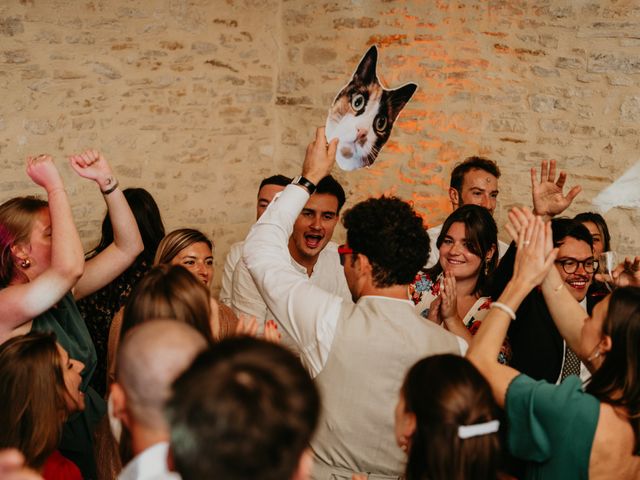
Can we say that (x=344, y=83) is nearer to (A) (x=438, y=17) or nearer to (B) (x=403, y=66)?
(B) (x=403, y=66)

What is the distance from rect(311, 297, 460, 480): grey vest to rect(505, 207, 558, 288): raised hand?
33cm

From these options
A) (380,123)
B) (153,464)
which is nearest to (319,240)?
(380,123)

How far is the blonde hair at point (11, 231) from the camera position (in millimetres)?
2945

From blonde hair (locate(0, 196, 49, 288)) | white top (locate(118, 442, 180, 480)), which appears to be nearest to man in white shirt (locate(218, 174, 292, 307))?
blonde hair (locate(0, 196, 49, 288))

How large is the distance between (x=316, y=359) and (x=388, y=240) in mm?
455

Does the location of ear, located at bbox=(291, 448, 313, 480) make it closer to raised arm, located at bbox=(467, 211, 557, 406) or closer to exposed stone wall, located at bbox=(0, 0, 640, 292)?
raised arm, located at bbox=(467, 211, 557, 406)

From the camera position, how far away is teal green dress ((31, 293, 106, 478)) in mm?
3041

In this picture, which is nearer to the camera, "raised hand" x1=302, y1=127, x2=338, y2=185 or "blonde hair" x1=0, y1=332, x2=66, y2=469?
"blonde hair" x1=0, y1=332, x2=66, y2=469

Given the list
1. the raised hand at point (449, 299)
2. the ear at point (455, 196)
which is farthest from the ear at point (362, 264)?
the ear at point (455, 196)

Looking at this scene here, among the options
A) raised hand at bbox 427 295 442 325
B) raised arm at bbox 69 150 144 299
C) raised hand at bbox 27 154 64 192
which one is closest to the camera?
raised hand at bbox 27 154 64 192

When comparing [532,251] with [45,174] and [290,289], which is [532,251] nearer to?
[290,289]

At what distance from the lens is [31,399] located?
91.3 inches

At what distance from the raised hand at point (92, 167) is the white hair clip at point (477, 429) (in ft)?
6.70

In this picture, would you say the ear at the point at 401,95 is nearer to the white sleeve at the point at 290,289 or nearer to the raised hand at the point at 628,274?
the raised hand at the point at 628,274
